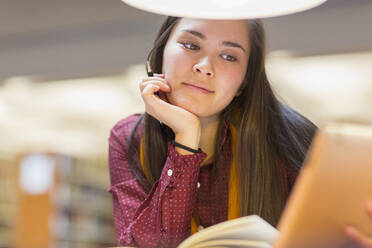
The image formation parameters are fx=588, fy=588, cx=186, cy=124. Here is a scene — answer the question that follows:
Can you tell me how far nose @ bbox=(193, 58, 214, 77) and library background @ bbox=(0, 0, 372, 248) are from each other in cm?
356

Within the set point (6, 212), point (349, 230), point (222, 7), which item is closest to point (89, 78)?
point (6, 212)

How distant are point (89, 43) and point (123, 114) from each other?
135 cm

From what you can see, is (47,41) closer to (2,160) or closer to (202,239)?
(2,160)

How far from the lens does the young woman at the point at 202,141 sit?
1.45 m

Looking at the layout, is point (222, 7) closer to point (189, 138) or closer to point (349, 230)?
point (189, 138)

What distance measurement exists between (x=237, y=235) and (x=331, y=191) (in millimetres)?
198

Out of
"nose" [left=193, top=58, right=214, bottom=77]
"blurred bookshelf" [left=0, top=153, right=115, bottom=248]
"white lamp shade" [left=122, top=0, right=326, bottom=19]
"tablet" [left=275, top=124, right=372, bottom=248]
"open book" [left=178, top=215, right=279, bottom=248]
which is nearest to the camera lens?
"tablet" [left=275, top=124, right=372, bottom=248]

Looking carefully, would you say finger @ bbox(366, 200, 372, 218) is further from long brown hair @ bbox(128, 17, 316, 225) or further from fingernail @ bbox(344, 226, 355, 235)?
long brown hair @ bbox(128, 17, 316, 225)

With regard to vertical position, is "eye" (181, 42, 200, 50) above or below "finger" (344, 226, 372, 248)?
above

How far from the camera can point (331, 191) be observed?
67 cm

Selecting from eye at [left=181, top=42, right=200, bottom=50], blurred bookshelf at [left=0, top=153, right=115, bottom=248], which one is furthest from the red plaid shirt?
blurred bookshelf at [left=0, top=153, right=115, bottom=248]

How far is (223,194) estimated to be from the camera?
1.62m

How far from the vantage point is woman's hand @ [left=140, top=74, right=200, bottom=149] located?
56.7 inches

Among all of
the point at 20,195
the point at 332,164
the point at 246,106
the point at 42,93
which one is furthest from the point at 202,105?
the point at 42,93
